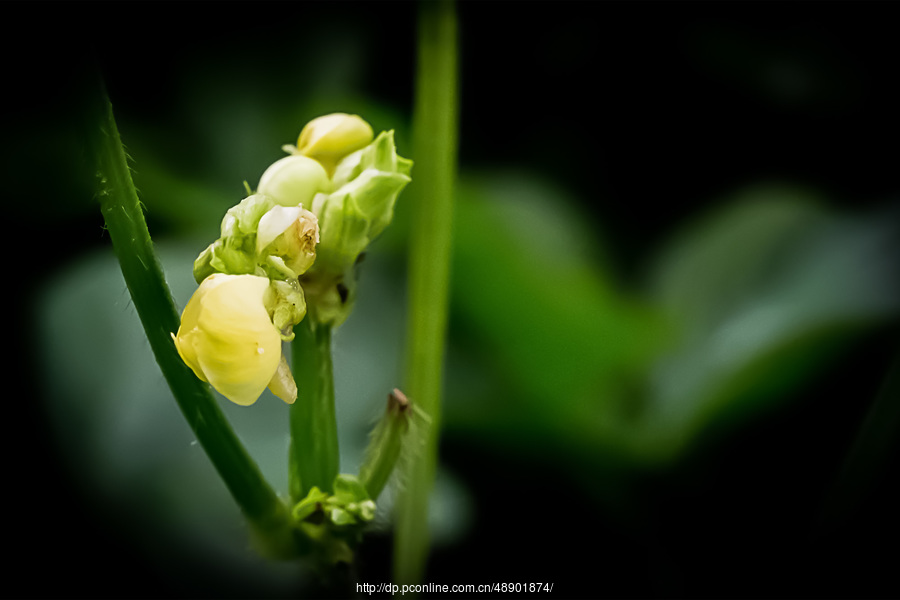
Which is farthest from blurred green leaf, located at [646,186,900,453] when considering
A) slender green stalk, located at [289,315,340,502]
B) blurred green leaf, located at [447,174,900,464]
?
slender green stalk, located at [289,315,340,502]

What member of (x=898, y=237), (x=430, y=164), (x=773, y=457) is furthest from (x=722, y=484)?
(x=430, y=164)

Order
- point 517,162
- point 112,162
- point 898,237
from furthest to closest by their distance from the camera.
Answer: point 517,162, point 898,237, point 112,162

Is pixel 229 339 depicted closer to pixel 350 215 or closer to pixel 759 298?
pixel 350 215

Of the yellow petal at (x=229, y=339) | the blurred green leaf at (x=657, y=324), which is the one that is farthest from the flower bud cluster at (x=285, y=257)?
the blurred green leaf at (x=657, y=324)

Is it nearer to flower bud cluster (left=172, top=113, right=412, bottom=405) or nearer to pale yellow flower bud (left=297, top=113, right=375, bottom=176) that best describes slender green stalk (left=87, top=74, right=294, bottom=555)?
flower bud cluster (left=172, top=113, right=412, bottom=405)

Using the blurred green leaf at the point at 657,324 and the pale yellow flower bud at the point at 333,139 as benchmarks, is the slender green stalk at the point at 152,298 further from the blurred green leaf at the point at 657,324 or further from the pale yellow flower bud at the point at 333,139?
the blurred green leaf at the point at 657,324

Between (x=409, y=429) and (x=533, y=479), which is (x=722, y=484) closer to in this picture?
(x=533, y=479)
